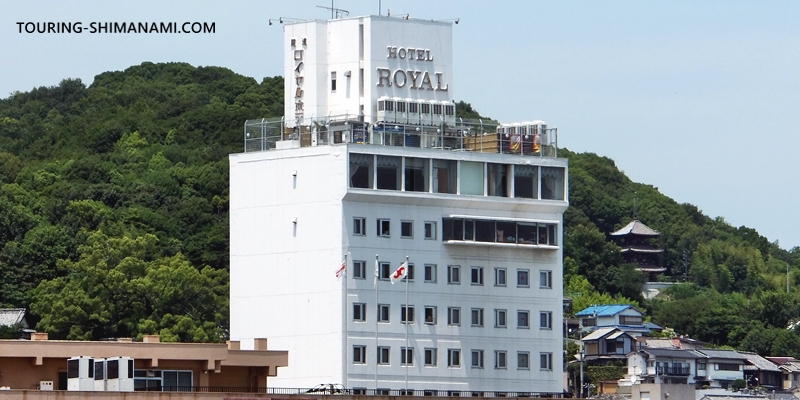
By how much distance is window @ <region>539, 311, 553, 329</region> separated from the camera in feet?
331

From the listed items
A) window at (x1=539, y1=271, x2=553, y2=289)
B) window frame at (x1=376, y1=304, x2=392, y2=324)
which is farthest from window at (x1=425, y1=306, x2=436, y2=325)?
window at (x1=539, y1=271, x2=553, y2=289)

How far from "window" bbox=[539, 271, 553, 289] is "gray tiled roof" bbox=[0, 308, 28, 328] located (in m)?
53.5

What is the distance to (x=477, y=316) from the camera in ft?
324

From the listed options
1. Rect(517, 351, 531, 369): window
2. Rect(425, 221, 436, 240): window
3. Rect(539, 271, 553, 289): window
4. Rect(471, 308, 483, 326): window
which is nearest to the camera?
Rect(425, 221, 436, 240): window

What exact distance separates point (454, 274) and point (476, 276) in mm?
1346

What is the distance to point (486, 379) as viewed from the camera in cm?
9806

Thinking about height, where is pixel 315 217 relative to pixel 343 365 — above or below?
above

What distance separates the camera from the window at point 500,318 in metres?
99.2

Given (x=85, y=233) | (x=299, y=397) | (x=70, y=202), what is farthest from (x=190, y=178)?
(x=299, y=397)

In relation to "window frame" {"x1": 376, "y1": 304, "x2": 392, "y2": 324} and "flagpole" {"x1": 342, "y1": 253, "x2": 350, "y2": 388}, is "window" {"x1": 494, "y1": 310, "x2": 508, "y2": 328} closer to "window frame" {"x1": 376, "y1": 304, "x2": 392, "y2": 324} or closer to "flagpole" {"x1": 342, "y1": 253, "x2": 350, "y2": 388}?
"window frame" {"x1": 376, "y1": 304, "x2": 392, "y2": 324}

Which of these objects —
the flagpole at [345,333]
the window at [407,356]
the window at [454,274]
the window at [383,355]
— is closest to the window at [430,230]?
the window at [454,274]

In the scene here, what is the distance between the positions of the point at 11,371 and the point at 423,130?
2842cm

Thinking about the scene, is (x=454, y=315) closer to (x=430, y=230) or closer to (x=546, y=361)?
(x=430, y=230)

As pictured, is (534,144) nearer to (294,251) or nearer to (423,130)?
(423,130)
